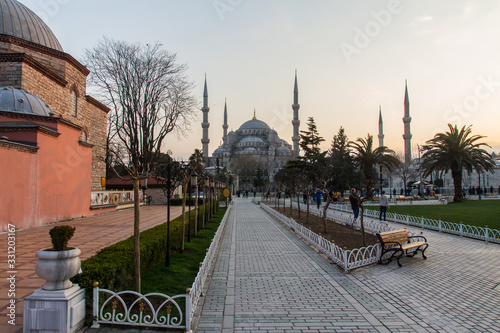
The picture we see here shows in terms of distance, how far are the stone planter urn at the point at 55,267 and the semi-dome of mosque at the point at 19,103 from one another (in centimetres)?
1202

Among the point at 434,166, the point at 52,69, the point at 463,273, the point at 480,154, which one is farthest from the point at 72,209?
the point at 480,154

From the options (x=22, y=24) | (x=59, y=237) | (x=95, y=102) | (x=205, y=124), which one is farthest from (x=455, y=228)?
(x=205, y=124)

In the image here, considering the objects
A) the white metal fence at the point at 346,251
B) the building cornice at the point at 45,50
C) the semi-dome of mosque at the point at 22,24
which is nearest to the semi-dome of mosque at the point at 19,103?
the building cornice at the point at 45,50

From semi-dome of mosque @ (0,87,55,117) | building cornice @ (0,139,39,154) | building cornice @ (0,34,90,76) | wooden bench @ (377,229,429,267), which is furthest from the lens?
building cornice @ (0,34,90,76)

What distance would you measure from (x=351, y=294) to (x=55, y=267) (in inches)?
168

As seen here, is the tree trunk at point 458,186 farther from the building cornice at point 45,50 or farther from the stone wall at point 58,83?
the building cornice at point 45,50

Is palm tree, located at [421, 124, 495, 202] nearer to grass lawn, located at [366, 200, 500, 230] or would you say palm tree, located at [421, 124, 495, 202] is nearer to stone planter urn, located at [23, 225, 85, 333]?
grass lawn, located at [366, 200, 500, 230]

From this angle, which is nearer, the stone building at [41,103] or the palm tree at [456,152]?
the stone building at [41,103]

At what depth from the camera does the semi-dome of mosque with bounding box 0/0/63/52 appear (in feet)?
62.0

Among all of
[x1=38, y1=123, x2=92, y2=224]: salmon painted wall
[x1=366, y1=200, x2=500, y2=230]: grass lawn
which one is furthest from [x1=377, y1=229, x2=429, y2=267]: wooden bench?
[x1=38, y1=123, x2=92, y2=224]: salmon painted wall

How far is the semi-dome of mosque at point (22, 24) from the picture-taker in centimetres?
1889

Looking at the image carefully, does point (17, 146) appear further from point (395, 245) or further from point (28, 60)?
point (395, 245)

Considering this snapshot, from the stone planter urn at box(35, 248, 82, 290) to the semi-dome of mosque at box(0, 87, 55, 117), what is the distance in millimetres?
12016

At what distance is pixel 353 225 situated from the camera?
1352 cm
